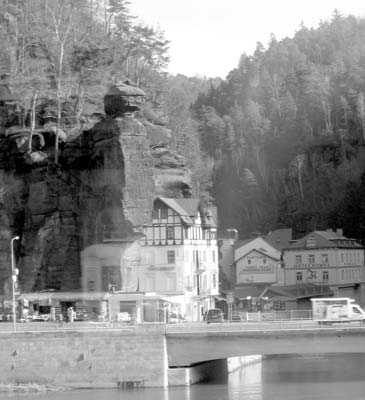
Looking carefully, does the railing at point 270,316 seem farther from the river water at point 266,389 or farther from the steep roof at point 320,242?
the steep roof at point 320,242

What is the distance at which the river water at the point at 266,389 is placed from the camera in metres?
69.2

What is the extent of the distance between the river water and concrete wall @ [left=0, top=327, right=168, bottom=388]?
3.78 feet

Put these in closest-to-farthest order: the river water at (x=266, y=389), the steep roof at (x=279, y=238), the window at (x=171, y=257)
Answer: the river water at (x=266, y=389), the window at (x=171, y=257), the steep roof at (x=279, y=238)

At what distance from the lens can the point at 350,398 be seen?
67062 millimetres

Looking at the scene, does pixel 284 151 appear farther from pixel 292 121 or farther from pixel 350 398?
pixel 350 398

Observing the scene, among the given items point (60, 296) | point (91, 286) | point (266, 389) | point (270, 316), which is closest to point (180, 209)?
point (91, 286)

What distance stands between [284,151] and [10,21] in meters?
75.7

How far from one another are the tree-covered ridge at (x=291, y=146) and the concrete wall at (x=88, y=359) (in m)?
81.3

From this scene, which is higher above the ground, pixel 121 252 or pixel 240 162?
pixel 240 162

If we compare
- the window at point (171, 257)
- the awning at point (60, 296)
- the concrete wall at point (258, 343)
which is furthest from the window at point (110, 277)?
the concrete wall at point (258, 343)

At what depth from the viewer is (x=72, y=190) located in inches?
3871

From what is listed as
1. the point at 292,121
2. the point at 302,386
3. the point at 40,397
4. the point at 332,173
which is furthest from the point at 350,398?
the point at 292,121

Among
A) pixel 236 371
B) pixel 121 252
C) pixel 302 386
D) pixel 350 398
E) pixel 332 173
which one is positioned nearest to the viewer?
pixel 350 398

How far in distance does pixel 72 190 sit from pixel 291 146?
85.0 m
